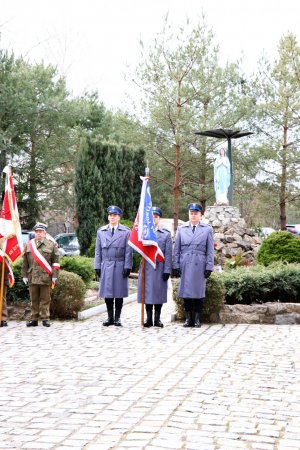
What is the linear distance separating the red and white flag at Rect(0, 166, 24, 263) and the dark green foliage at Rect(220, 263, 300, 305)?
3.39 m

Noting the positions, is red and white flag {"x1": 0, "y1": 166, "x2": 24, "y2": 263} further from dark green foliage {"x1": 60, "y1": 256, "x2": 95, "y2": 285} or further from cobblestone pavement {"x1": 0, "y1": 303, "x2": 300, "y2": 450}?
dark green foliage {"x1": 60, "y1": 256, "x2": 95, "y2": 285}

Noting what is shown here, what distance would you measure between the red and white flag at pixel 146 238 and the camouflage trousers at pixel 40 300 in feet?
5.04

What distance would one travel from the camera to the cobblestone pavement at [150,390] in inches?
168

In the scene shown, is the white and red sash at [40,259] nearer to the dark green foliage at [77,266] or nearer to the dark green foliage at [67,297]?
the dark green foliage at [67,297]

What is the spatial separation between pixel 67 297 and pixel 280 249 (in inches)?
235

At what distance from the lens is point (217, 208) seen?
74.1ft

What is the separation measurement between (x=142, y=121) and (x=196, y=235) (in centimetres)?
2162

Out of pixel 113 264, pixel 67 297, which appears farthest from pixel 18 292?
pixel 113 264

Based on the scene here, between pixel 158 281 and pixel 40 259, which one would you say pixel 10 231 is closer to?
pixel 40 259

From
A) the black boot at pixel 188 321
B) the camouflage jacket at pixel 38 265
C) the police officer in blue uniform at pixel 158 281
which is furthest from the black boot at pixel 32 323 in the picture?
the black boot at pixel 188 321

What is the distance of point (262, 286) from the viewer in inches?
416

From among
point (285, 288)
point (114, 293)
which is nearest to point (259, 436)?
point (114, 293)

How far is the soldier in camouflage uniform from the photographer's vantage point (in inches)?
389

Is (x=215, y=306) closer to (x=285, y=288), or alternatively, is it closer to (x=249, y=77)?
A: (x=285, y=288)
